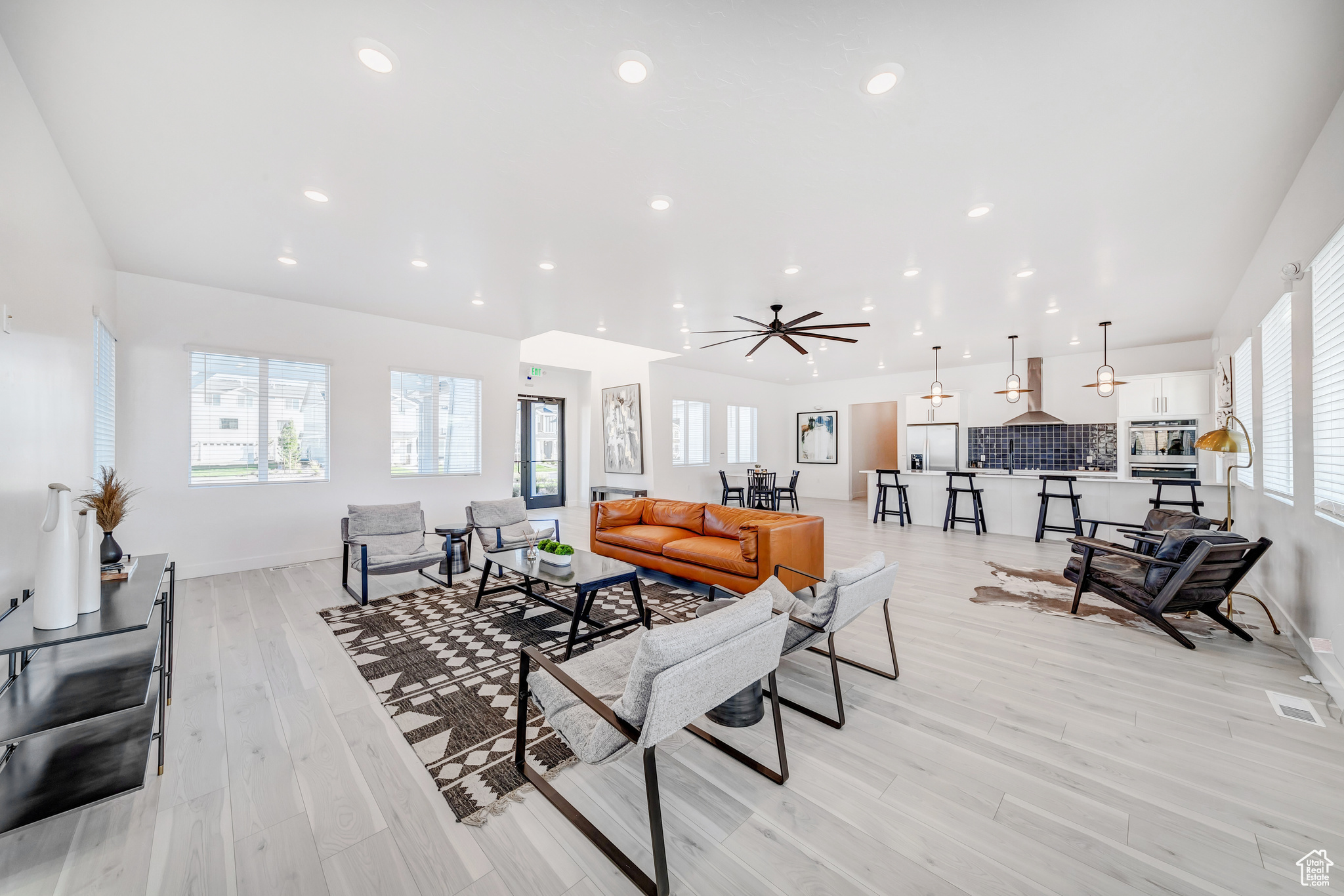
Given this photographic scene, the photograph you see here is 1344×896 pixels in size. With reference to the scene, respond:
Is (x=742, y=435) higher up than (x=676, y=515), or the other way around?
(x=742, y=435)

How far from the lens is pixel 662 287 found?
16.6ft

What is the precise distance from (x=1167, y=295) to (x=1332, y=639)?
399 centimetres

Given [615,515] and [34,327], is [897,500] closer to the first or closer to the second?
[615,515]

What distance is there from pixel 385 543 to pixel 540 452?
5615 mm

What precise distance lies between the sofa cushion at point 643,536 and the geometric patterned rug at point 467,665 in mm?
384

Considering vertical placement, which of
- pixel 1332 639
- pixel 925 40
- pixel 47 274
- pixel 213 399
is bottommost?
pixel 1332 639

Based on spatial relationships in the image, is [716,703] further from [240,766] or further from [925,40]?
[925,40]

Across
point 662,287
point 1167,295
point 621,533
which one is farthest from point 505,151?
point 1167,295

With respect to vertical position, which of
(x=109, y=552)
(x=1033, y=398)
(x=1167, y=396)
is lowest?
(x=109, y=552)

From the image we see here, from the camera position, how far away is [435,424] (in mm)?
6539

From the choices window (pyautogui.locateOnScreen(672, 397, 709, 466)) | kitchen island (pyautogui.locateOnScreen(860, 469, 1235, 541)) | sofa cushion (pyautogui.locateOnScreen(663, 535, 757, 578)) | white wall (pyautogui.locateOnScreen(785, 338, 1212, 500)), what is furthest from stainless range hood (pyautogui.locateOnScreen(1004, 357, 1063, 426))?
sofa cushion (pyautogui.locateOnScreen(663, 535, 757, 578))

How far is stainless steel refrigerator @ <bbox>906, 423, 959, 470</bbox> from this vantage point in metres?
9.43

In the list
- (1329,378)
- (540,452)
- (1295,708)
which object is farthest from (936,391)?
(540,452)

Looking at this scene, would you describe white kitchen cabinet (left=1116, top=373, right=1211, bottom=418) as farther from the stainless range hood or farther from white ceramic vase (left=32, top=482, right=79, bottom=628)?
white ceramic vase (left=32, top=482, right=79, bottom=628)
